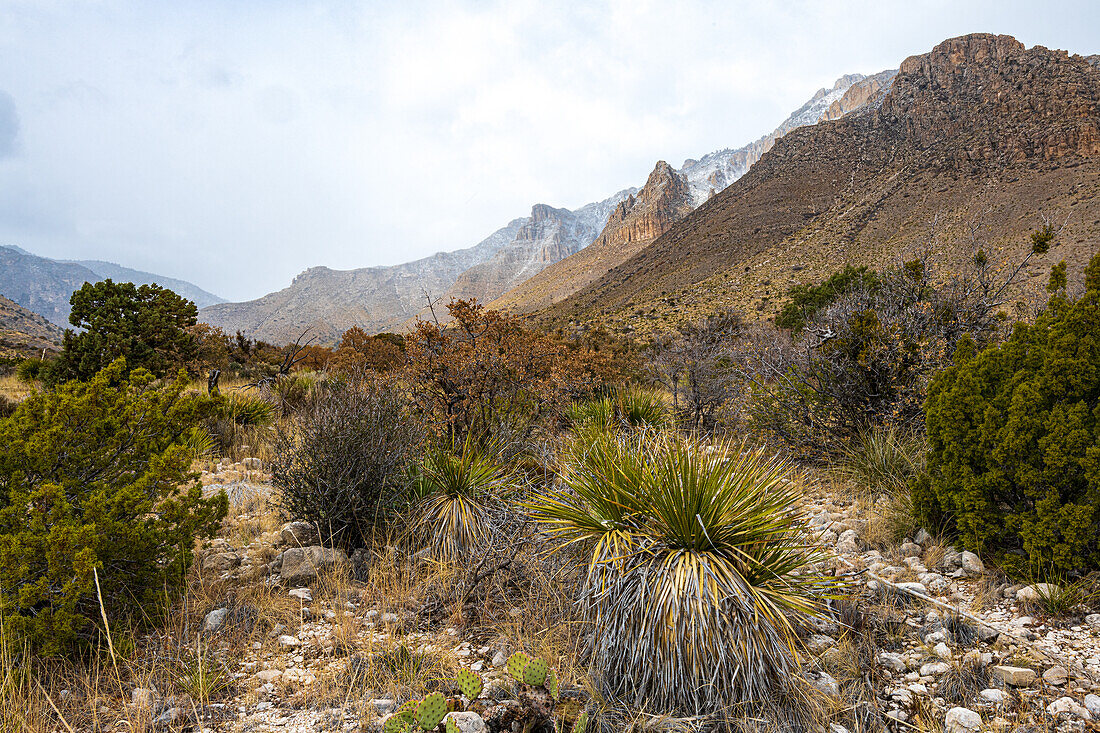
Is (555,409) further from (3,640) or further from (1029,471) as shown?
(3,640)

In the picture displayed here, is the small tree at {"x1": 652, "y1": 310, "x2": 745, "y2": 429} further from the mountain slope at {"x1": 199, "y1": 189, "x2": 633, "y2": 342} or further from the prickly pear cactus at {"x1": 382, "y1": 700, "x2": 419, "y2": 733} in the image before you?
the mountain slope at {"x1": 199, "y1": 189, "x2": 633, "y2": 342}

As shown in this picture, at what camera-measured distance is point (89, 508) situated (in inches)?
109

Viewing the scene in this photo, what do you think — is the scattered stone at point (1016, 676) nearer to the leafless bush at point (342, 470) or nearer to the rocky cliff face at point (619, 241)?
the leafless bush at point (342, 470)

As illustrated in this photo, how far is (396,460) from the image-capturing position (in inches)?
191

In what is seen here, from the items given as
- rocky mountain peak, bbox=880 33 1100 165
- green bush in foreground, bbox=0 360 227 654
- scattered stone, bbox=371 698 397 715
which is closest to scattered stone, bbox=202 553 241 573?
green bush in foreground, bbox=0 360 227 654

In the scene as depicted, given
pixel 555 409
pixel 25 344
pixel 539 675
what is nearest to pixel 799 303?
pixel 555 409

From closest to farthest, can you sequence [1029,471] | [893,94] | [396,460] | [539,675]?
[539,675] → [1029,471] → [396,460] → [893,94]

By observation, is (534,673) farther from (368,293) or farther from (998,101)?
(368,293)

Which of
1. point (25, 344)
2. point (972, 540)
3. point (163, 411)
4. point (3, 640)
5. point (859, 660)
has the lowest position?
point (859, 660)

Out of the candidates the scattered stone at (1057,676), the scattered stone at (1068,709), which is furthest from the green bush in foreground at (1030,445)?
the scattered stone at (1068,709)

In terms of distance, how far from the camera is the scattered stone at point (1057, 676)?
7.96 feet

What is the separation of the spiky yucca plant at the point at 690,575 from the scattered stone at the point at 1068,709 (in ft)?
3.31

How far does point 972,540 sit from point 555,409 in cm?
494

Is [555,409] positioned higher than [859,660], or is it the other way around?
[555,409]
